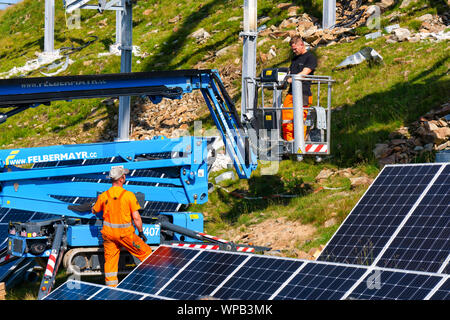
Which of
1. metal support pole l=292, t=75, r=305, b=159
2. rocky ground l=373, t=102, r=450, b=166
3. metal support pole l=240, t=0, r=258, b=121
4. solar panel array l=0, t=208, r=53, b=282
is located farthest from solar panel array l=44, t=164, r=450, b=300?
metal support pole l=240, t=0, r=258, b=121

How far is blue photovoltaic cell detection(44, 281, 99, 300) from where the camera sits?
29.0 ft

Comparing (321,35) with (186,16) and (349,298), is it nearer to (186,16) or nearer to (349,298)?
(186,16)

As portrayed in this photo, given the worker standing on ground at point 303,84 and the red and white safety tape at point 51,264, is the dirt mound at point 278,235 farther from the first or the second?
the red and white safety tape at point 51,264

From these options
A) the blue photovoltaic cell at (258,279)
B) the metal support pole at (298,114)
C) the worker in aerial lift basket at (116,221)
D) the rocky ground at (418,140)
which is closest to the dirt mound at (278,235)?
the metal support pole at (298,114)

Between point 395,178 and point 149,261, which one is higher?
point 395,178

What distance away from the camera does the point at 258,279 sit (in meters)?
8.34

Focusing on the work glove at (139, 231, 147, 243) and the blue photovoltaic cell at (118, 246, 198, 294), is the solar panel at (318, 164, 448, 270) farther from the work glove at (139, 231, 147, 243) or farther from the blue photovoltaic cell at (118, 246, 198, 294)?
the work glove at (139, 231, 147, 243)

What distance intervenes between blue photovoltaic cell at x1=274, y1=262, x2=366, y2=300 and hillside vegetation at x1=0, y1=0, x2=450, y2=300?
4088 millimetres

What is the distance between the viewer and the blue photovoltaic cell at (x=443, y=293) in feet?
22.2

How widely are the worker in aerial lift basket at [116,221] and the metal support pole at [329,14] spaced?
45.2ft
